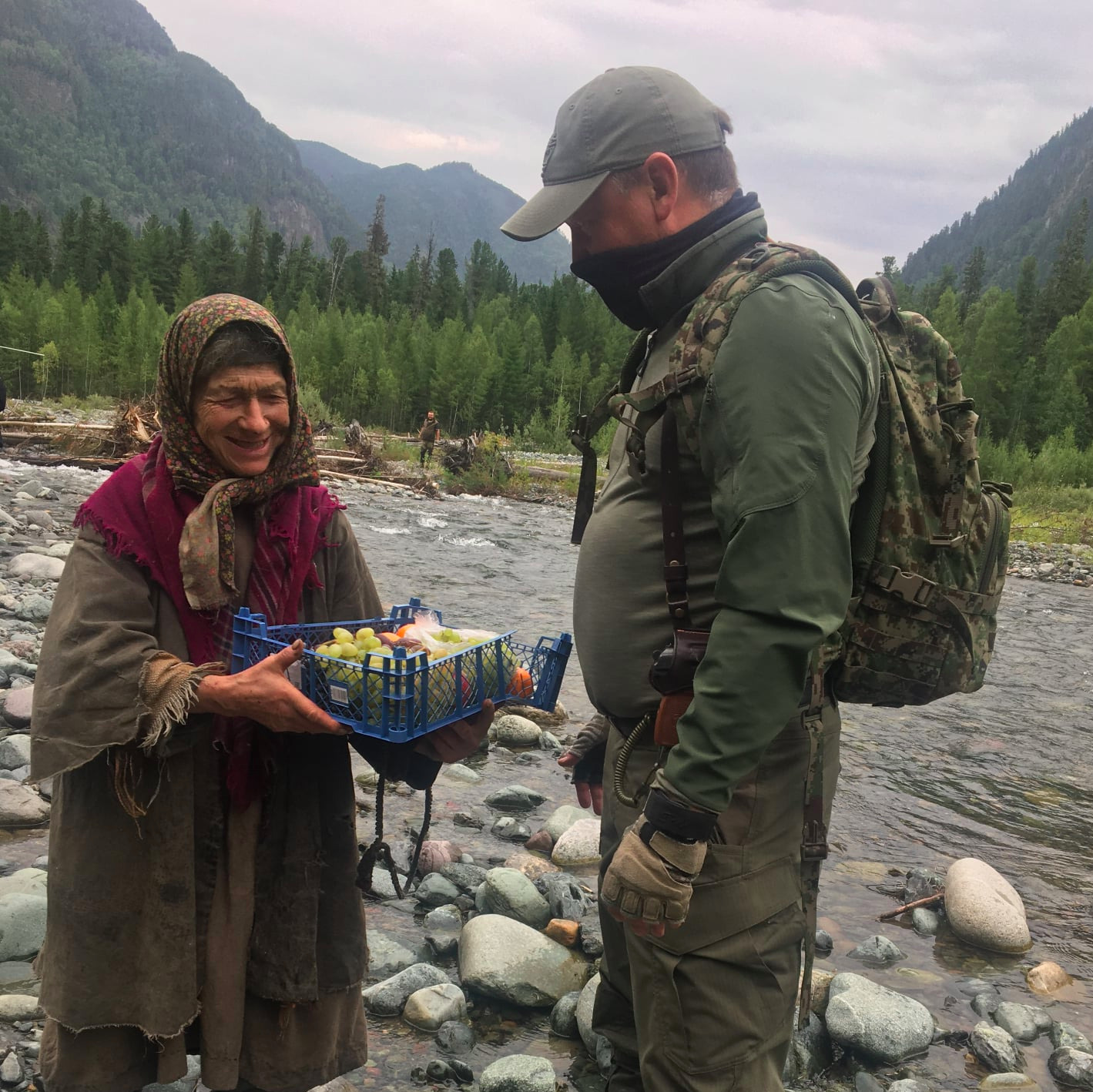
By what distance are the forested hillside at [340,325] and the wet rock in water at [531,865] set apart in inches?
831

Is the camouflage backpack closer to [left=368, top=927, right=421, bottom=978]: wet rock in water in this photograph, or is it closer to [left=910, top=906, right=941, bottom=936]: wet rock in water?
[left=368, top=927, right=421, bottom=978]: wet rock in water

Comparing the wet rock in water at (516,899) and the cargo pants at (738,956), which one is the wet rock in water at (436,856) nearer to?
the wet rock in water at (516,899)

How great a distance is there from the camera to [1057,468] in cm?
3234

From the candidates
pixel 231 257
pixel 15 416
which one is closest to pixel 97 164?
pixel 231 257

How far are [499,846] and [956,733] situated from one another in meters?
4.67

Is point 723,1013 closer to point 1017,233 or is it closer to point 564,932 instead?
point 564,932

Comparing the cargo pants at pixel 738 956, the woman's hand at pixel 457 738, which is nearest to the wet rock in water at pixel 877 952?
the cargo pants at pixel 738 956

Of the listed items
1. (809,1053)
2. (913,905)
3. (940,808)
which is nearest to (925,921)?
(913,905)

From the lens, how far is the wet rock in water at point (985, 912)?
13.6 feet

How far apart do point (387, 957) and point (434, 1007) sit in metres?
0.38

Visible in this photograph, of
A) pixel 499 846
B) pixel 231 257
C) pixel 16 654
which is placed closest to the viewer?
pixel 499 846

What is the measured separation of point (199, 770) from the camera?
2152 mm

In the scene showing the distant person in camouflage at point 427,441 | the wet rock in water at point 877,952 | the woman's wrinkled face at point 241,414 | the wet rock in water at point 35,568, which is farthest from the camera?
A: the distant person in camouflage at point 427,441

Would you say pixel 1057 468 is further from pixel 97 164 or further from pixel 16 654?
pixel 97 164
